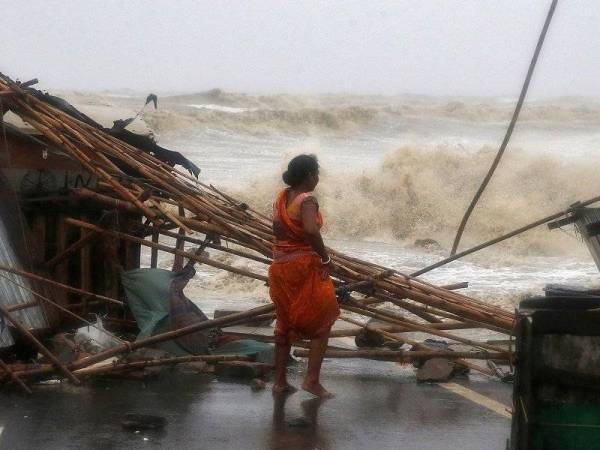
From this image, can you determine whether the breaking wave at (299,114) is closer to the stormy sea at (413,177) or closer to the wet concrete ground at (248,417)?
the stormy sea at (413,177)

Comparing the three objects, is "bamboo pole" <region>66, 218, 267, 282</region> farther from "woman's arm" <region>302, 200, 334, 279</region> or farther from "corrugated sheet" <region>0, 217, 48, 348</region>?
"woman's arm" <region>302, 200, 334, 279</region>

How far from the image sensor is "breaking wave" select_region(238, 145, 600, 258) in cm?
2733

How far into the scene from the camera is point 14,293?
765cm

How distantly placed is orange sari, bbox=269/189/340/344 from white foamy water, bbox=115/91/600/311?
680cm

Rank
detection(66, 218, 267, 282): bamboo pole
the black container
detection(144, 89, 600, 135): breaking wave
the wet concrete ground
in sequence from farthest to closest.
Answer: detection(144, 89, 600, 135): breaking wave < detection(66, 218, 267, 282): bamboo pole < the wet concrete ground < the black container

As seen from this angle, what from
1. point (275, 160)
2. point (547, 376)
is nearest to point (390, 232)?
point (275, 160)

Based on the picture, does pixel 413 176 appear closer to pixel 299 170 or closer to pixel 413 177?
pixel 413 177

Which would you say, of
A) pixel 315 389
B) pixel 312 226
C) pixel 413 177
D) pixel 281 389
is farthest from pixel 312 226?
pixel 413 177

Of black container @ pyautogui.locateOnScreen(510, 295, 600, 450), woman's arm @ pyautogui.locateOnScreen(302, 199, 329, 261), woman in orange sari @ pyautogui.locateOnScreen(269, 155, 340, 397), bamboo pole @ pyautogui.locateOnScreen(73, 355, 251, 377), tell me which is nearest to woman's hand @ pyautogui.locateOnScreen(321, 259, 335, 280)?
woman in orange sari @ pyautogui.locateOnScreen(269, 155, 340, 397)

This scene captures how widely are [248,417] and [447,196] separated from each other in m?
25.2

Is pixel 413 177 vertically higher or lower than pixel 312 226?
lower

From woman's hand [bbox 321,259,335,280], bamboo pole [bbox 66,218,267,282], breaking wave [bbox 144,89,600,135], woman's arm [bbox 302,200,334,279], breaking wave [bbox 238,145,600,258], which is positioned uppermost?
woman's arm [bbox 302,200,334,279]

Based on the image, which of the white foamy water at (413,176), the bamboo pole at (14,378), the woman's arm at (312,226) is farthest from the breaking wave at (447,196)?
the bamboo pole at (14,378)

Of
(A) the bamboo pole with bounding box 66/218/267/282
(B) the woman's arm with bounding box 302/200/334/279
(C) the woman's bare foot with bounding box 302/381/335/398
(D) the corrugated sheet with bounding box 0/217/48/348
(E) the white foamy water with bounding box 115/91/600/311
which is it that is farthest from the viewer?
(E) the white foamy water with bounding box 115/91/600/311
